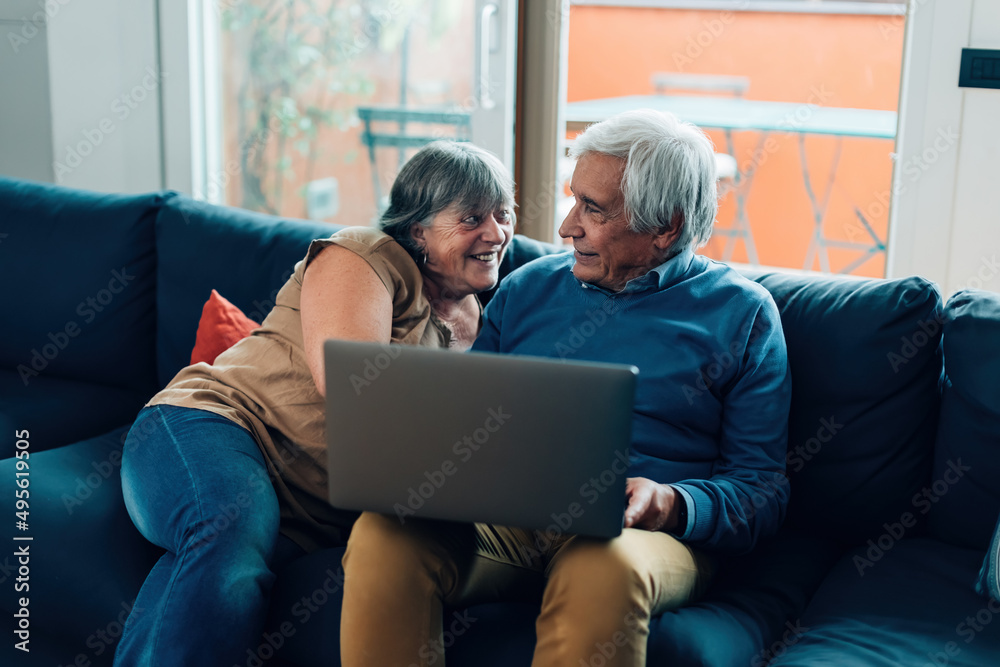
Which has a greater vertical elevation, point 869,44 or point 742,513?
point 869,44

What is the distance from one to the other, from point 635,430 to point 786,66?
1.84 m

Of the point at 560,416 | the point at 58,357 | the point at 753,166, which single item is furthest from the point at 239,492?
the point at 753,166

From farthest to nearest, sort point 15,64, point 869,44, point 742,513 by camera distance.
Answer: point 15,64 → point 869,44 → point 742,513

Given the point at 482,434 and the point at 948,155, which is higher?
the point at 948,155

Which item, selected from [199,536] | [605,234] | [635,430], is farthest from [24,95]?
[635,430]

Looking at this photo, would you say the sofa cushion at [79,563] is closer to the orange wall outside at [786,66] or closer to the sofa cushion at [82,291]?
the sofa cushion at [82,291]

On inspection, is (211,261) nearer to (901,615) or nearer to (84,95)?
(84,95)

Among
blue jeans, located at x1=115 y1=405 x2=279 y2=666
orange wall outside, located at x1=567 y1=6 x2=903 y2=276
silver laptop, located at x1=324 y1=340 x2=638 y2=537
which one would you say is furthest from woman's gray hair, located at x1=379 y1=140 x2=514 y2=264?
orange wall outside, located at x1=567 y1=6 x2=903 y2=276

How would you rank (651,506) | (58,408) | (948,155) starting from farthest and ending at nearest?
1. (948,155)
2. (58,408)
3. (651,506)

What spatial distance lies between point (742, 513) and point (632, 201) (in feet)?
1.76

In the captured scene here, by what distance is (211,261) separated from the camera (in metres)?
2.14

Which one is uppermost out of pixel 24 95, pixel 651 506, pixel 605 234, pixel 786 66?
pixel 786 66

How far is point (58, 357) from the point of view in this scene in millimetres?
2275

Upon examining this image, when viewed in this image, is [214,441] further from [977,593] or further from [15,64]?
[15,64]
